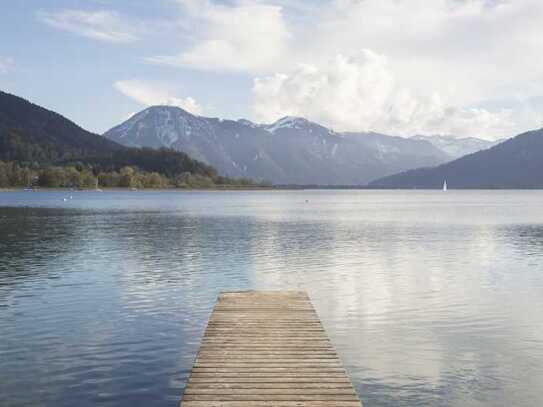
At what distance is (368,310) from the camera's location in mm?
39219

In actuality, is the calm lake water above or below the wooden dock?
below

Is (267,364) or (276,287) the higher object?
(267,364)

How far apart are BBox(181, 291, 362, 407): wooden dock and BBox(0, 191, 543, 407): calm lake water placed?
2.18 m

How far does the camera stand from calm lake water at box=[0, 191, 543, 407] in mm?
24250

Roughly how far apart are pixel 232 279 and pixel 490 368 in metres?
28.3

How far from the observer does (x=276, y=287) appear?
157ft

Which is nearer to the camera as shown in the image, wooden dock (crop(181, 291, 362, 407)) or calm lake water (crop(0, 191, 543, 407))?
wooden dock (crop(181, 291, 362, 407))

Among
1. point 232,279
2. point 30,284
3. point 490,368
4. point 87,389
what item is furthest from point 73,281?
point 490,368

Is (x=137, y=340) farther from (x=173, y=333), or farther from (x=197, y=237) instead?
(x=197, y=237)

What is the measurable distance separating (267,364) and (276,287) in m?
25.8

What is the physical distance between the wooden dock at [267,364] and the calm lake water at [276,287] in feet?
7.15

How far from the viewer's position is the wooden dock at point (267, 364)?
18.4 metres

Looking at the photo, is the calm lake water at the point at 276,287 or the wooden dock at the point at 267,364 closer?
the wooden dock at the point at 267,364

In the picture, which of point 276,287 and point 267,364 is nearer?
point 267,364
